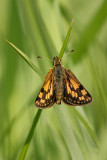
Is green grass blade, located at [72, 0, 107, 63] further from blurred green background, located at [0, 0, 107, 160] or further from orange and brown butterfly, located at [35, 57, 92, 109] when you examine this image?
orange and brown butterfly, located at [35, 57, 92, 109]

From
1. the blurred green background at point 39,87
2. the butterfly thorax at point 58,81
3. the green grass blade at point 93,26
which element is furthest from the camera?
the green grass blade at point 93,26

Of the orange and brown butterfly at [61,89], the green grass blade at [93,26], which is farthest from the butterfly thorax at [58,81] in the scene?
the green grass blade at [93,26]

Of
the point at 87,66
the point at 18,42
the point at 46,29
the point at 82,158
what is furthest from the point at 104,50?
the point at 82,158

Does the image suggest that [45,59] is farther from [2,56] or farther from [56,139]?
[56,139]

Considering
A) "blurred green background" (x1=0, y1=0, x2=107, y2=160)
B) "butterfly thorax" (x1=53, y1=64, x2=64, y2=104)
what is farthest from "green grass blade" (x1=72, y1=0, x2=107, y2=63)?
"butterfly thorax" (x1=53, y1=64, x2=64, y2=104)

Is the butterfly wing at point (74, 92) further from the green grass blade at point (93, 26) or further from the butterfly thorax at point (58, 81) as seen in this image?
the green grass blade at point (93, 26)

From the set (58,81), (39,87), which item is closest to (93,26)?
(58,81)
